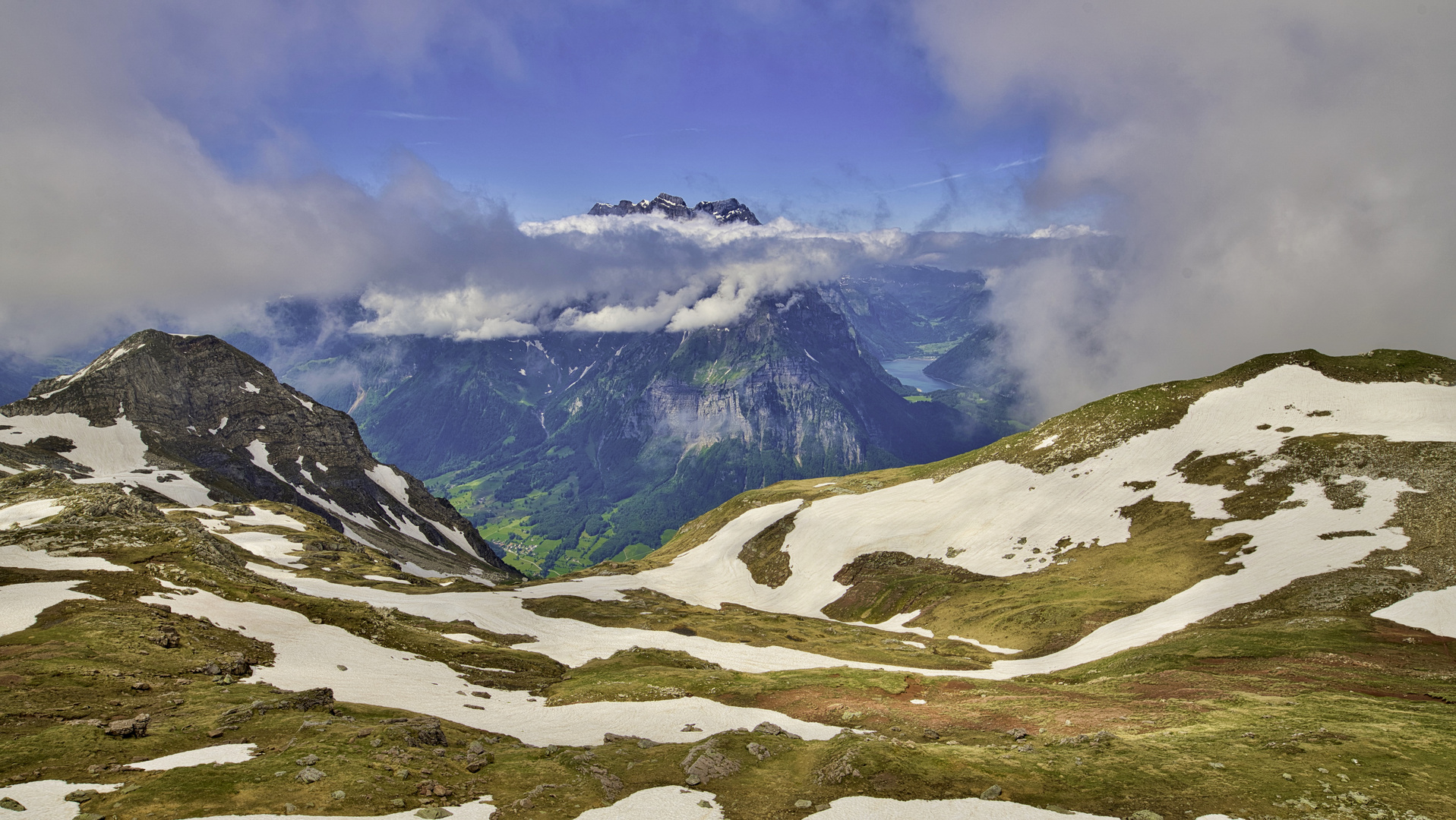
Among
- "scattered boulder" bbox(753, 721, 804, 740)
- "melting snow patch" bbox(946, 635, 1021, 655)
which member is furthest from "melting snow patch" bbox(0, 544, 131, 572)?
"melting snow patch" bbox(946, 635, 1021, 655)

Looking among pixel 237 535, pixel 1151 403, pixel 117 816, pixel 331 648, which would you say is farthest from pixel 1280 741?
pixel 237 535

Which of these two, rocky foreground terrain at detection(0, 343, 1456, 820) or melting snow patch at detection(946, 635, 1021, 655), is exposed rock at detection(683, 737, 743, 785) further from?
melting snow patch at detection(946, 635, 1021, 655)

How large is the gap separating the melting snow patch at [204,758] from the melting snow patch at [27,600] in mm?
26710

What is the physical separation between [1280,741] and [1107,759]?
34.0 ft

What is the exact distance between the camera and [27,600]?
4906 centimetres

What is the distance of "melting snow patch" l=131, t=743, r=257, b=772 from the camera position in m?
28.5

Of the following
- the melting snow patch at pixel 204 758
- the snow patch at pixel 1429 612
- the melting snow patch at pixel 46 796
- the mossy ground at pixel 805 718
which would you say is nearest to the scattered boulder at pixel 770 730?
the mossy ground at pixel 805 718

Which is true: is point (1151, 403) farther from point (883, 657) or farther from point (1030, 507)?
point (883, 657)

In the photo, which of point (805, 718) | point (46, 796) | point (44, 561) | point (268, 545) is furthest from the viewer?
point (268, 545)

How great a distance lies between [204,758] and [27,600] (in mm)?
35420

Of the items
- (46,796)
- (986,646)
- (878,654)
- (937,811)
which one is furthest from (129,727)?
(986,646)

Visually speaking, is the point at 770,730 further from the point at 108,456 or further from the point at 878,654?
the point at 108,456

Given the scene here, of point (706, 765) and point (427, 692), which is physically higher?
point (427, 692)

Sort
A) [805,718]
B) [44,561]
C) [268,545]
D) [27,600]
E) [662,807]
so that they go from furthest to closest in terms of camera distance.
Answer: [268,545] → [44,561] → [805,718] → [27,600] → [662,807]
